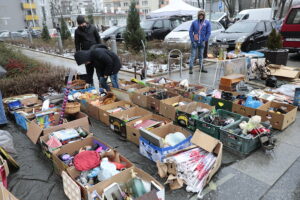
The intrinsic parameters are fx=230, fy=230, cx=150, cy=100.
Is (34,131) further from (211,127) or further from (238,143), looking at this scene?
(238,143)

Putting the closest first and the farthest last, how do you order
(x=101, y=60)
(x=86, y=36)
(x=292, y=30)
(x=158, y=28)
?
(x=101, y=60)
(x=86, y=36)
(x=292, y=30)
(x=158, y=28)

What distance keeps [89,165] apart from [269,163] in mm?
2207

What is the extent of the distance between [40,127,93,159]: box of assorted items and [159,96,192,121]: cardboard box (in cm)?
148

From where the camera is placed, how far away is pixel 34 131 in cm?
346

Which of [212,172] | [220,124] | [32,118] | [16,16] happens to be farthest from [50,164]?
[16,16]

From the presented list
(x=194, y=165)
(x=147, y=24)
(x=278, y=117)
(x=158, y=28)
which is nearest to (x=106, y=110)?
(x=194, y=165)

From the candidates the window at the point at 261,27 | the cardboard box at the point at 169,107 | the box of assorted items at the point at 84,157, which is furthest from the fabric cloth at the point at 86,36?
the window at the point at 261,27

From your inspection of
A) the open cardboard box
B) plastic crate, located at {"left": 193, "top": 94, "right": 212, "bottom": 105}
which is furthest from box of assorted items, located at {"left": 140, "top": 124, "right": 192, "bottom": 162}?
plastic crate, located at {"left": 193, "top": 94, "right": 212, "bottom": 105}

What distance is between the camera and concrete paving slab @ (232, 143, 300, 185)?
267cm

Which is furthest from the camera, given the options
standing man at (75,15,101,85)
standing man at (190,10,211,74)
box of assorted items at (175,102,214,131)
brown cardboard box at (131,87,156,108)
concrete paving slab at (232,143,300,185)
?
standing man at (190,10,211,74)

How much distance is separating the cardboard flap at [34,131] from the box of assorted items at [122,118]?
108 centimetres

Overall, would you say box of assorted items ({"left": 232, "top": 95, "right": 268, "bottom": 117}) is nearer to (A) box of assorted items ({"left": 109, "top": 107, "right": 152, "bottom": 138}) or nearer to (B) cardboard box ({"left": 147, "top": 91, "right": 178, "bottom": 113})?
(B) cardboard box ({"left": 147, "top": 91, "right": 178, "bottom": 113})

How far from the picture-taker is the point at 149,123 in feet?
11.8

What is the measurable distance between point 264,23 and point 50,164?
35.0 feet
